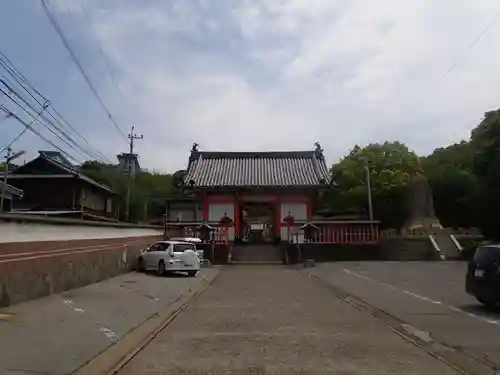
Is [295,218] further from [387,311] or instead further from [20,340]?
[20,340]

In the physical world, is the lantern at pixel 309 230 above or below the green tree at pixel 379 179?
below

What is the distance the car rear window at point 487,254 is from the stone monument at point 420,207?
35.5m

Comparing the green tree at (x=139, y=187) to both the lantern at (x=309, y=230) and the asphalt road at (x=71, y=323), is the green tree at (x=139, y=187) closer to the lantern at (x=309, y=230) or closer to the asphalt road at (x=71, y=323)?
the lantern at (x=309, y=230)

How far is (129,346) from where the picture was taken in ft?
30.0

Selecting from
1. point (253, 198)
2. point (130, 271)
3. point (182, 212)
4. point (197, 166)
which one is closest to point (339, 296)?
point (130, 271)

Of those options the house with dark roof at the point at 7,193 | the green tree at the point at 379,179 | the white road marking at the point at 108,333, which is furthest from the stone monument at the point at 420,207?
the white road marking at the point at 108,333

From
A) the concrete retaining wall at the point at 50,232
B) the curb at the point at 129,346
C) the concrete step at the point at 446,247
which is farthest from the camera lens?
the concrete step at the point at 446,247

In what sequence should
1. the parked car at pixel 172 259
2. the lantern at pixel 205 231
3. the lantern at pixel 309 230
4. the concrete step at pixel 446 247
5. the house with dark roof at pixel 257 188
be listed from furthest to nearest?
the house with dark roof at pixel 257 188
the lantern at pixel 205 231
the lantern at pixel 309 230
the concrete step at pixel 446 247
the parked car at pixel 172 259

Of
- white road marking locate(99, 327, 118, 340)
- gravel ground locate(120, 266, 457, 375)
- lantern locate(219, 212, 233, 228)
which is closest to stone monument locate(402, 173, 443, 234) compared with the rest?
lantern locate(219, 212, 233, 228)

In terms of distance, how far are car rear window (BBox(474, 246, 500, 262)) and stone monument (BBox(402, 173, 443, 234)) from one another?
1399 inches

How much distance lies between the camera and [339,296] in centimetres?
1736

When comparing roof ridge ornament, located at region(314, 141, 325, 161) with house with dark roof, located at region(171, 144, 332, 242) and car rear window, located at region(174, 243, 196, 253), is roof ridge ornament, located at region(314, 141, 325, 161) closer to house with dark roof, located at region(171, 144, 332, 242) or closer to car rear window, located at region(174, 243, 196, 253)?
house with dark roof, located at region(171, 144, 332, 242)

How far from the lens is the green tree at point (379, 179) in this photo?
5184 centimetres

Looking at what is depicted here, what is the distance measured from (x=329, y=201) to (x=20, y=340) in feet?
168
